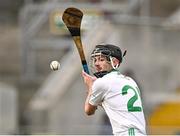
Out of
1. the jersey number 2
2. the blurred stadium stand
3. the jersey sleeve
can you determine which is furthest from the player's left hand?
the blurred stadium stand

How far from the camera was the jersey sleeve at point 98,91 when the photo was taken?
7.01m

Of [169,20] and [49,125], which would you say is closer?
[49,125]

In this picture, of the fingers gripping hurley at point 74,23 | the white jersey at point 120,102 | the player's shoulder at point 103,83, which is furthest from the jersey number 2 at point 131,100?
the fingers gripping hurley at point 74,23

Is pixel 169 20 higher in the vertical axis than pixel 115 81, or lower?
lower

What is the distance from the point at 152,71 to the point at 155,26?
97 centimetres

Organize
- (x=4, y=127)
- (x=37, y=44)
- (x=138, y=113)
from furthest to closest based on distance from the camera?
(x=37, y=44) < (x=4, y=127) < (x=138, y=113)

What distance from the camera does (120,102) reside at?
6.89 metres

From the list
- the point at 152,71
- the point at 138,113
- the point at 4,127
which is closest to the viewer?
the point at 138,113

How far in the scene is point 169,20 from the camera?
17312mm

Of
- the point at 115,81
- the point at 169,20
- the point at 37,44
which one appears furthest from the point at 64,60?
the point at 115,81

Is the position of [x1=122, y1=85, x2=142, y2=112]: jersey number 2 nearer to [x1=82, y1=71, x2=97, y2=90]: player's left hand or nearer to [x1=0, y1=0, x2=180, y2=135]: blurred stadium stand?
[x1=82, y1=71, x2=97, y2=90]: player's left hand

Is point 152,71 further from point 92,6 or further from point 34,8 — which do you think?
point 34,8

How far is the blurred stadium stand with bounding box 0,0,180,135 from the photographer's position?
16312 mm

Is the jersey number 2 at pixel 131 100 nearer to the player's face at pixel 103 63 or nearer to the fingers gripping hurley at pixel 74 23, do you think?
the player's face at pixel 103 63
